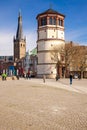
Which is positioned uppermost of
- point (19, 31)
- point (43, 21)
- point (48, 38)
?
point (19, 31)

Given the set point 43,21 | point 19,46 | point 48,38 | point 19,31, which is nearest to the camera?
point 48,38

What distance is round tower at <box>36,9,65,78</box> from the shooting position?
7300 cm

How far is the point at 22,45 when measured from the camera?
6949 inches

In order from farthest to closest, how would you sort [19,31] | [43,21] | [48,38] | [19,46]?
[19,46] → [19,31] → [43,21] → [48,38]

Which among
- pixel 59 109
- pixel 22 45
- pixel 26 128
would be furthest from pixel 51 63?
pixel 22 45

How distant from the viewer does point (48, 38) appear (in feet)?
242

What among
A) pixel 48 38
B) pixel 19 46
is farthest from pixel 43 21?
pixel 19 46

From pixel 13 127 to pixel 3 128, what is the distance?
40cm

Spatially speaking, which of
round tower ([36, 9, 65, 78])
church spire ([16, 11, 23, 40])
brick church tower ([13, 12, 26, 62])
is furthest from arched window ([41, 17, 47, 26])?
brick church tower ([13, 12, 26, 62])

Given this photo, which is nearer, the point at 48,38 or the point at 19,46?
the point at 48,38

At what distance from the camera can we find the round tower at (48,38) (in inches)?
2874

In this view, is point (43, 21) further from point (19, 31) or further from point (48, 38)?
point (19, 31)

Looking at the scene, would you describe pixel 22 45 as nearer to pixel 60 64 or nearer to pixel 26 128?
pixel 60 64

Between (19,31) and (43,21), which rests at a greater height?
(19,31)
